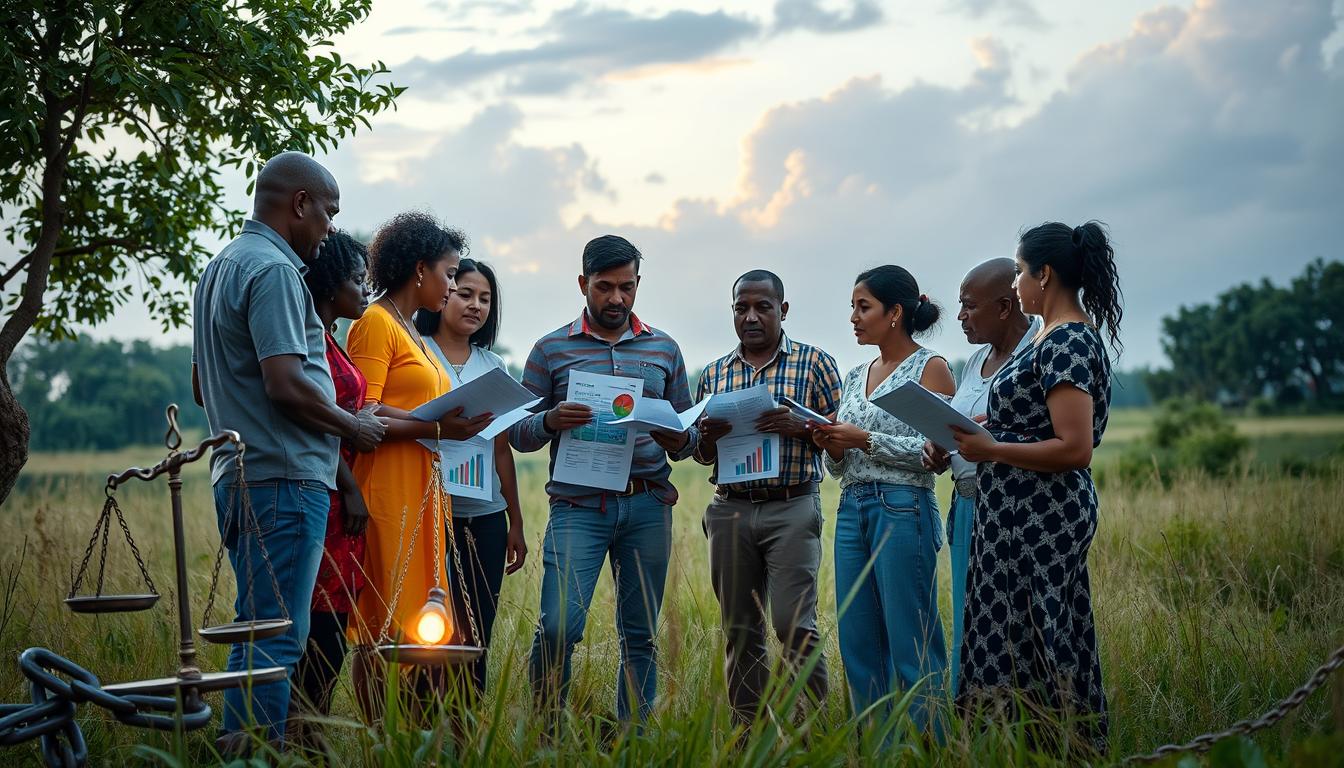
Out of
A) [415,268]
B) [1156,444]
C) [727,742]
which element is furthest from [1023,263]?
[1156,444]

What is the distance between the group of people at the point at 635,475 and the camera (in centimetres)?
391

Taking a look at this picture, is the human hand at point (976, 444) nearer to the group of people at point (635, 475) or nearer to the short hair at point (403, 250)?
the group of people at point (635, 475)

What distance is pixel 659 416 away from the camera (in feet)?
16.7

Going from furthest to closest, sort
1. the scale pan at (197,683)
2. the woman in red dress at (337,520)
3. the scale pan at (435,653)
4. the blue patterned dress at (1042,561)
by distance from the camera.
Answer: the woman in red dress at (337,520)
the blue patterned dress at (1042,561)
the scale pan at (197,683)
the scale pan at (435,653)

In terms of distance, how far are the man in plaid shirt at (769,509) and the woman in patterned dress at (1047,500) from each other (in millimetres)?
1154

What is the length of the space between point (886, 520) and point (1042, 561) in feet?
3.72

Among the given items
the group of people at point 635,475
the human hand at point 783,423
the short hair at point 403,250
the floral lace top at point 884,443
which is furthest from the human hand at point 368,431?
the floral lace top at point 884,443

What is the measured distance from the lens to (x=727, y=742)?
3.29 m

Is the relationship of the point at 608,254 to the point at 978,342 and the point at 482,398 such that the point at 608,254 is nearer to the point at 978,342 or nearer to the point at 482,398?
the point at 482,398

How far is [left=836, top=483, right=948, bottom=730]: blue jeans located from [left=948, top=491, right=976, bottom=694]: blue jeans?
0.07 meters

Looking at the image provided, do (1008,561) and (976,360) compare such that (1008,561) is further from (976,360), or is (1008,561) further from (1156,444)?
(1156,444)

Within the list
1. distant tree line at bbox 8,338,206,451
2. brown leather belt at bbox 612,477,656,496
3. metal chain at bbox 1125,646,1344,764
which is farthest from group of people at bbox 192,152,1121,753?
distant tree line at bbox 8,338,206,451

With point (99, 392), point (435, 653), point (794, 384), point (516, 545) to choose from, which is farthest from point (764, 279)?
point (99, 392)

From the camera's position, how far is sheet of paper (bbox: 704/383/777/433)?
5.10m
